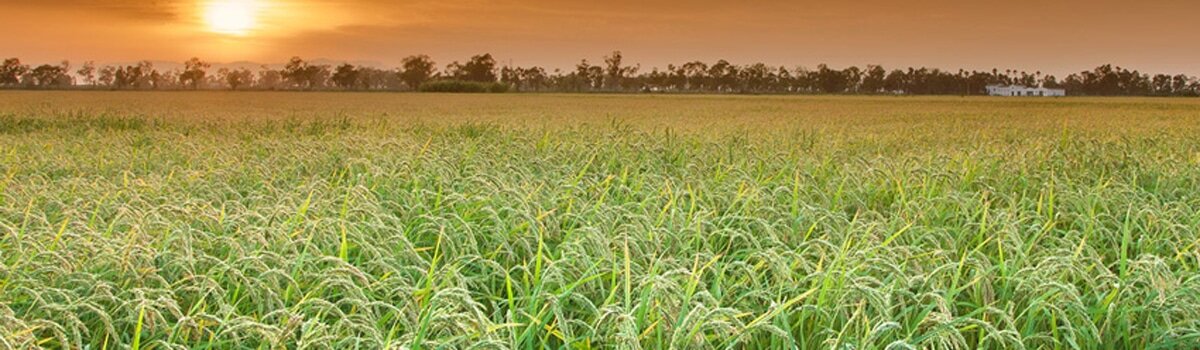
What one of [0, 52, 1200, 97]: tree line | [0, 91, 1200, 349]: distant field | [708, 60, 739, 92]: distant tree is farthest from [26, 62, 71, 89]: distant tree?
[0, 91, 1200, 349]: distant field

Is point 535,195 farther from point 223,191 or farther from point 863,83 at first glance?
point 863,83

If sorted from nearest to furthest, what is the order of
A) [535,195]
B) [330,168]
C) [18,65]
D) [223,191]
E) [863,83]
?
[535,195]
[223,191]
[330,168]
[18,65]
[863,83]

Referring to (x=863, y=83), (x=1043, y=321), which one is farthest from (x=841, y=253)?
(x=863, y=83)

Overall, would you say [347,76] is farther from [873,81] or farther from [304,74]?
[873,81]

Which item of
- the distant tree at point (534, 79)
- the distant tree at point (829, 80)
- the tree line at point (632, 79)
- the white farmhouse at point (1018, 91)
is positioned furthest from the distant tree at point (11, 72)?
the white farmhouse at point (1018, 91)

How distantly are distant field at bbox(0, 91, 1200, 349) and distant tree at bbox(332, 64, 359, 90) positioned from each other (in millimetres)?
127921

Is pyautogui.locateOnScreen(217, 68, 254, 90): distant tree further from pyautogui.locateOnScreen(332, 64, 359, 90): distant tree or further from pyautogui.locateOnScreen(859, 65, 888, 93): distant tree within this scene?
pyautogui.locateOnScreen(859, 65, 888, 93): distant tree

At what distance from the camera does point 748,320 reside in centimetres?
366

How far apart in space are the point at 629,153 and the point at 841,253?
A: 5.84 metres

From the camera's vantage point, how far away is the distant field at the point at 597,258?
3.08 m

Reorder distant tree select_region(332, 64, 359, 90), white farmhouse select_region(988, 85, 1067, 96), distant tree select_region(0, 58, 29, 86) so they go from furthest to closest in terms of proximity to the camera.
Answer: white farmhouse select_region(988, 85, 1067, 96), distant tree select_region(332, 64, 359, 90), distant tree select_region(0, 58, 29, 86)

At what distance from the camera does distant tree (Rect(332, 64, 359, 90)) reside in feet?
435

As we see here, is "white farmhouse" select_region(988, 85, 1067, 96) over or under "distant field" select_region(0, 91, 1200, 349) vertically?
over

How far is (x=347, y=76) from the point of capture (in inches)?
5217
